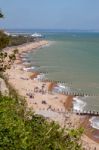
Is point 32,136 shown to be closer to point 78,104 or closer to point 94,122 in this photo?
point 94,122

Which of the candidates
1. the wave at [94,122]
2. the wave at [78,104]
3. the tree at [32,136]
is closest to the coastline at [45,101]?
the wave at [78,104]

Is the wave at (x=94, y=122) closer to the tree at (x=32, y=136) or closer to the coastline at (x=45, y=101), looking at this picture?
the coastline at (x=45, y=101)

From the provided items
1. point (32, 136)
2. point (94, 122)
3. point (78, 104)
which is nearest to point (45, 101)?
point (78, 104)

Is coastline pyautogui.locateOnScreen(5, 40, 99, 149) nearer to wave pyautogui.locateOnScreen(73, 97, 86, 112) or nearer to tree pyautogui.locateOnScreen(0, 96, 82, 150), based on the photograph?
wave pyautogui.locateOnScreen(73, 97, 86, 112)

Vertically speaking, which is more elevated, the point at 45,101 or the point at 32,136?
the point at 32,136

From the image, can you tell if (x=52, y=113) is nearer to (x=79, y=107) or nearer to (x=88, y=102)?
(x=79, y=107)

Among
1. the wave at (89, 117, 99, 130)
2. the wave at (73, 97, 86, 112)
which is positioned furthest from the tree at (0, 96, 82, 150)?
the wave at (73, 97, 86, 112)

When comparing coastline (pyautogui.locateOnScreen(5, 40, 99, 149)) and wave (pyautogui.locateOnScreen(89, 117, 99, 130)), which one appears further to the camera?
coastline (pyautogui.locateOnScreen(5, 40, 99, 149))

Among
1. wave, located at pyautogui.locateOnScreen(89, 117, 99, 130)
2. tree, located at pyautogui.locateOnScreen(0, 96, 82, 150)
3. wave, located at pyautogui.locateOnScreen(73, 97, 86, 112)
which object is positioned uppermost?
tree, located at pyautogui.locateOnScreen(0, 96, 82, 150)
